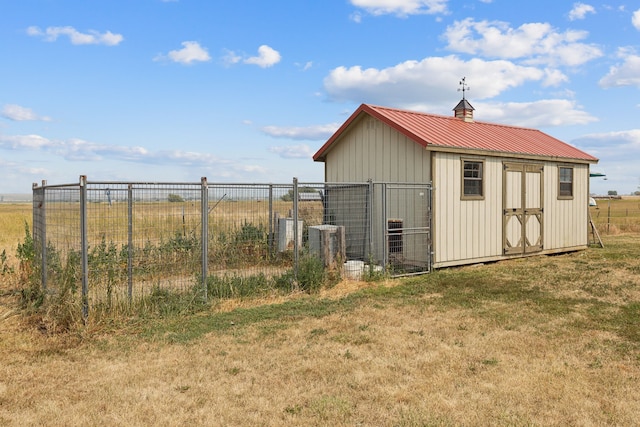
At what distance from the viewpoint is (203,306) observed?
701 cm

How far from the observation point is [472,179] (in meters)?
11.4

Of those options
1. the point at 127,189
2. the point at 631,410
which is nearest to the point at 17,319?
the point at 127,189

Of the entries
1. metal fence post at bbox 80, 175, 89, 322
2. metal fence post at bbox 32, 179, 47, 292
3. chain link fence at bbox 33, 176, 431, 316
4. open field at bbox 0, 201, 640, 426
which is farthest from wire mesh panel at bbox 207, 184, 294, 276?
metal fence post at bbox 32, 179, 47, 292

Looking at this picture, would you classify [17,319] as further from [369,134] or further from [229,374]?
[369,134]

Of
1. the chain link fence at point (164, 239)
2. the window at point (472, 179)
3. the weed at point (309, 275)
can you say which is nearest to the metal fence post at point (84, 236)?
the chain link fence at point (164, 239)

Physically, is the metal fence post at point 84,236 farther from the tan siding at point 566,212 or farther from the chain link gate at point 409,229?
the tan siding at point 566,212

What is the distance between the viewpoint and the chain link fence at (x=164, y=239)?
6.42 metres

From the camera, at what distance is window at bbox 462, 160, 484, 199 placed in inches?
440

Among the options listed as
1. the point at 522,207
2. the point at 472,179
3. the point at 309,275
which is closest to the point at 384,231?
the point at 309,275

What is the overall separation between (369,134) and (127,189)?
707cm

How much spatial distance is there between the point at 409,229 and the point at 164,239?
17.1 ft

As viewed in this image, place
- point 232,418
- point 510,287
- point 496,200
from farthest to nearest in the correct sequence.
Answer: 1. point 496,200
2. point 510,287
3. point 232,418

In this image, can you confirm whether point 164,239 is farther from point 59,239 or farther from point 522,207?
point 522,207

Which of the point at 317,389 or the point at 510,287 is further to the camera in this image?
the point at 510,287
